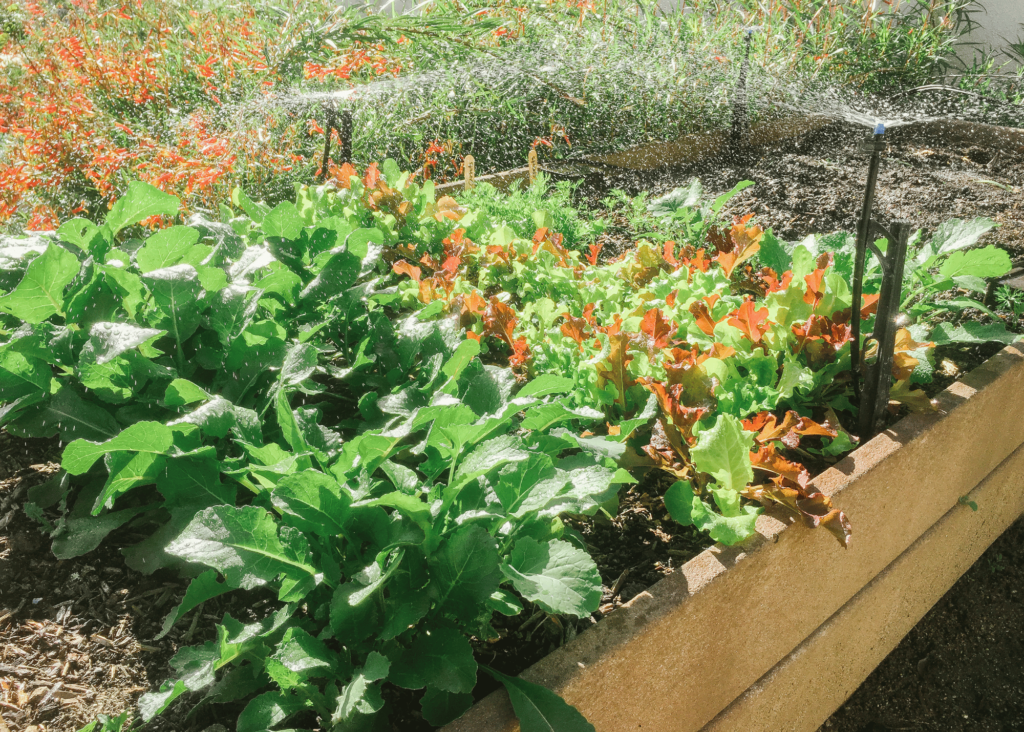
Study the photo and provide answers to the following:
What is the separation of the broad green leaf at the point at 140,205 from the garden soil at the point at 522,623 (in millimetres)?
556

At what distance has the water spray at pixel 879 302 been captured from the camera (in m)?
1.32

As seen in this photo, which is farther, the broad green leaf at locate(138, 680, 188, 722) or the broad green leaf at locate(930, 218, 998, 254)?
the broad green leaf at locate(930, 218, 998, 254)

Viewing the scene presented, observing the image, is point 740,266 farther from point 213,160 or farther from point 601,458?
point 213,160

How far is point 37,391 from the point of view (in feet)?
4.43

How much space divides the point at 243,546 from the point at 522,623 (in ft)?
1.62

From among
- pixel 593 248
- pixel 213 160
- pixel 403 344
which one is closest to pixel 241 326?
pixel 403 344

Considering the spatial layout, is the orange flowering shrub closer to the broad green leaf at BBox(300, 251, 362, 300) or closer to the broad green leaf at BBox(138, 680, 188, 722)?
the broad green leaf at BBox(300, 251, 362, 300)

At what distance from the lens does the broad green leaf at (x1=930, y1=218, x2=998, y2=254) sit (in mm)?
1748

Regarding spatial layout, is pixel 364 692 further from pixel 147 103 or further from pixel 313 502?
pixel 147 103

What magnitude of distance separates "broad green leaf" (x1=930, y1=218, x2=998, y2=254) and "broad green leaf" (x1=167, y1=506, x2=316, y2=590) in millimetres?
1717

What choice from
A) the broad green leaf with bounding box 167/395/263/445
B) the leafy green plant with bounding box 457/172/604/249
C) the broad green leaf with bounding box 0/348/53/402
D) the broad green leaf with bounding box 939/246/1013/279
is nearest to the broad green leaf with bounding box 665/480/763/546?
the broad green leaf with bounding box 167/395/263/445

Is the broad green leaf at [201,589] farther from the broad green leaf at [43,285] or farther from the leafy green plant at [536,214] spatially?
the leafy green plant at [536,214]

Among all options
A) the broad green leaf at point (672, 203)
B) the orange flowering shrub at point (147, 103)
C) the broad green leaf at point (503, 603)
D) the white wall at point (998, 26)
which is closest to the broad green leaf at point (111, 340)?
the broad green leaf at point (503, 603)

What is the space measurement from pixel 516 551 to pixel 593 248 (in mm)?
1360
